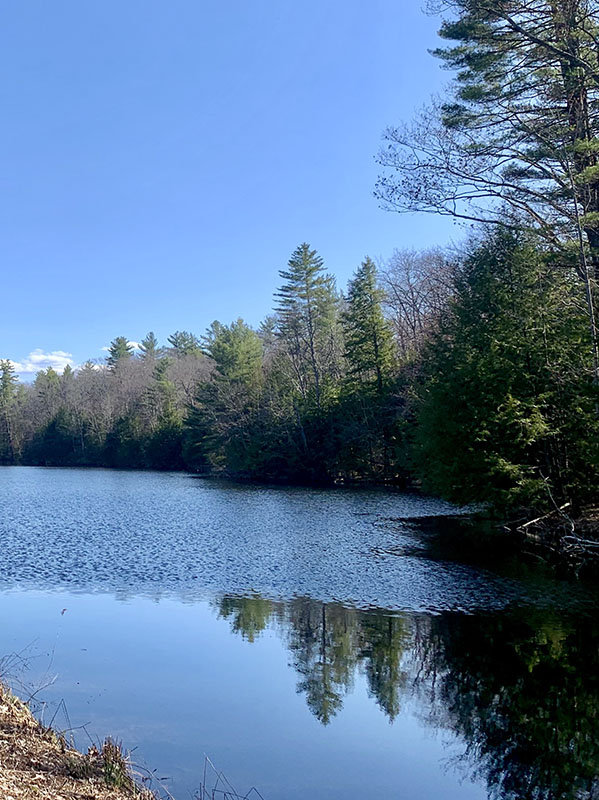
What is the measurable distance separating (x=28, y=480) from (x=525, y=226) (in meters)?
44.0

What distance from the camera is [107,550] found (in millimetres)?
19547

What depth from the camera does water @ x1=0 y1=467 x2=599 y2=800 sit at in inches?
275

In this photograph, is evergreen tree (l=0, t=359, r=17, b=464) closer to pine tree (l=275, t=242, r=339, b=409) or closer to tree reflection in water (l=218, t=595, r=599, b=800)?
pine tree (l=275, t=242, r=339, b=409)

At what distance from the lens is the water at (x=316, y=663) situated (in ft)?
22.9

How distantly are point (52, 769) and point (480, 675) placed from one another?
602 cm

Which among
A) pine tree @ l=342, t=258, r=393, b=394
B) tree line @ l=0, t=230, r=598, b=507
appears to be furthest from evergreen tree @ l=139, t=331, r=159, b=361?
pine tree @ l=342, t=258, r=393, b=394

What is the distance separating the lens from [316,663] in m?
10.1

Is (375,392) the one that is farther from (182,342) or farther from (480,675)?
(182,342)

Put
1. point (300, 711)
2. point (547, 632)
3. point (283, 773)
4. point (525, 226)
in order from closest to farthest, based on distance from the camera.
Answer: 1. point (283, 773)
2. point (300, 711)
3. point (547, 632)
4. point (525, 226)

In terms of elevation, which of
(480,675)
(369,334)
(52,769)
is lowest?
(480,675)

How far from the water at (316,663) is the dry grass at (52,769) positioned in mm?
644

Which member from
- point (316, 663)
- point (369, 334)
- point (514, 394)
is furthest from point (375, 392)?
point (316, 663)

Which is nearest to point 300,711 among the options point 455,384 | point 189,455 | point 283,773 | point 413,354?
point 283,773

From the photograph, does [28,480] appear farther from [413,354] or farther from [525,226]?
[525,226]
